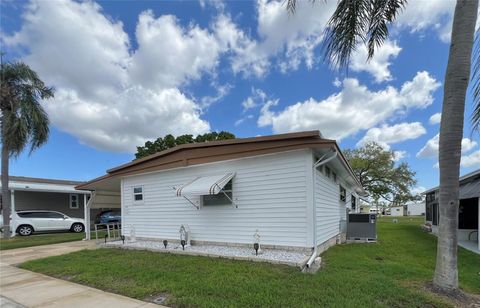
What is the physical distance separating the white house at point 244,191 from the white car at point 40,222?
938cm

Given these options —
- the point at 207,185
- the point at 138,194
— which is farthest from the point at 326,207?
the point at 138,194

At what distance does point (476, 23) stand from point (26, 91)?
17.9m

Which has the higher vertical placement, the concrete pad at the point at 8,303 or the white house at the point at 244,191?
the white house at the point at 244,191

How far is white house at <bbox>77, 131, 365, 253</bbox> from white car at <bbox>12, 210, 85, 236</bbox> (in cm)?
938

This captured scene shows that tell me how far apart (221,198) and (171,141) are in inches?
906

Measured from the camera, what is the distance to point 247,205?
8.42 metres

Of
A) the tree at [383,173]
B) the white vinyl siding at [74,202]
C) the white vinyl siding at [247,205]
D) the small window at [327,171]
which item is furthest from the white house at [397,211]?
the white vinyl siding at [247,205]

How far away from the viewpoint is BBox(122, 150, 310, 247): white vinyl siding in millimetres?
7621

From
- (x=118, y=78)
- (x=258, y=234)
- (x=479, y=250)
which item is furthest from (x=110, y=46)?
(x=479, y=250)

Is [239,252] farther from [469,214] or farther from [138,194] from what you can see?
[469,214]

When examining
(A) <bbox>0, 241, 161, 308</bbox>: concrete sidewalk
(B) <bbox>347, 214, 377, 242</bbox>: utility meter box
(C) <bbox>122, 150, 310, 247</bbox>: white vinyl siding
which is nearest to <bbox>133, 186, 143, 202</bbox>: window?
(C) <bbox>122, 150, 310, 247</bbox>: white vinyl siding

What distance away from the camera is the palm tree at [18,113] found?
14492 mm

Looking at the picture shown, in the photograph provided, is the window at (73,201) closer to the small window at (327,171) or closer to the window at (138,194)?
the window at (138,194)

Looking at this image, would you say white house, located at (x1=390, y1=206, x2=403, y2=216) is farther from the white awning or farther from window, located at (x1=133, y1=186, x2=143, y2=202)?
the white awning
